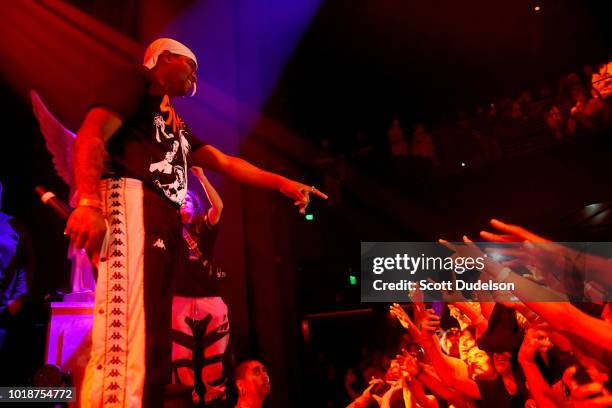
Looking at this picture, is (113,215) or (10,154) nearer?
(113,215)

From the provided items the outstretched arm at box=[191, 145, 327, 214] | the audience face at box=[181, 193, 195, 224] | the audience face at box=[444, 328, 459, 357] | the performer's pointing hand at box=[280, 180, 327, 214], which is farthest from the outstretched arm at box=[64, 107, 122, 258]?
the audience face at box=[444, 328, 459, 357]

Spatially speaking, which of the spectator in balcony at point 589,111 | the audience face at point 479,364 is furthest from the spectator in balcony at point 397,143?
the audience face at point 479,364

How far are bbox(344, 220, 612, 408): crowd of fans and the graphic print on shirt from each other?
1.16m

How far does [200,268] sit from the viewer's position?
3135 millimetres

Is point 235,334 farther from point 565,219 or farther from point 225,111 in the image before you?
point 565,219

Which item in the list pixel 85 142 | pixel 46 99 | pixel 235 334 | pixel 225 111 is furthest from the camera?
pixel 225 111

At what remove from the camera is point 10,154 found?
11.8 ft

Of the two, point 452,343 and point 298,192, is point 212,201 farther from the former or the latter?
point 452,343

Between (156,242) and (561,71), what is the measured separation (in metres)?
9.15

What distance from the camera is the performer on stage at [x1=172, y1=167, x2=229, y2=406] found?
2943mm

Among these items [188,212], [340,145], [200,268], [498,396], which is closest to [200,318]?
Answer: [200,268]

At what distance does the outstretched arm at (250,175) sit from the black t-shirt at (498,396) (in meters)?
1.68

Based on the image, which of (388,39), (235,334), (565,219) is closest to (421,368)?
(235,334)

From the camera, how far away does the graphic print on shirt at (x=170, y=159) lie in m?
1.68
